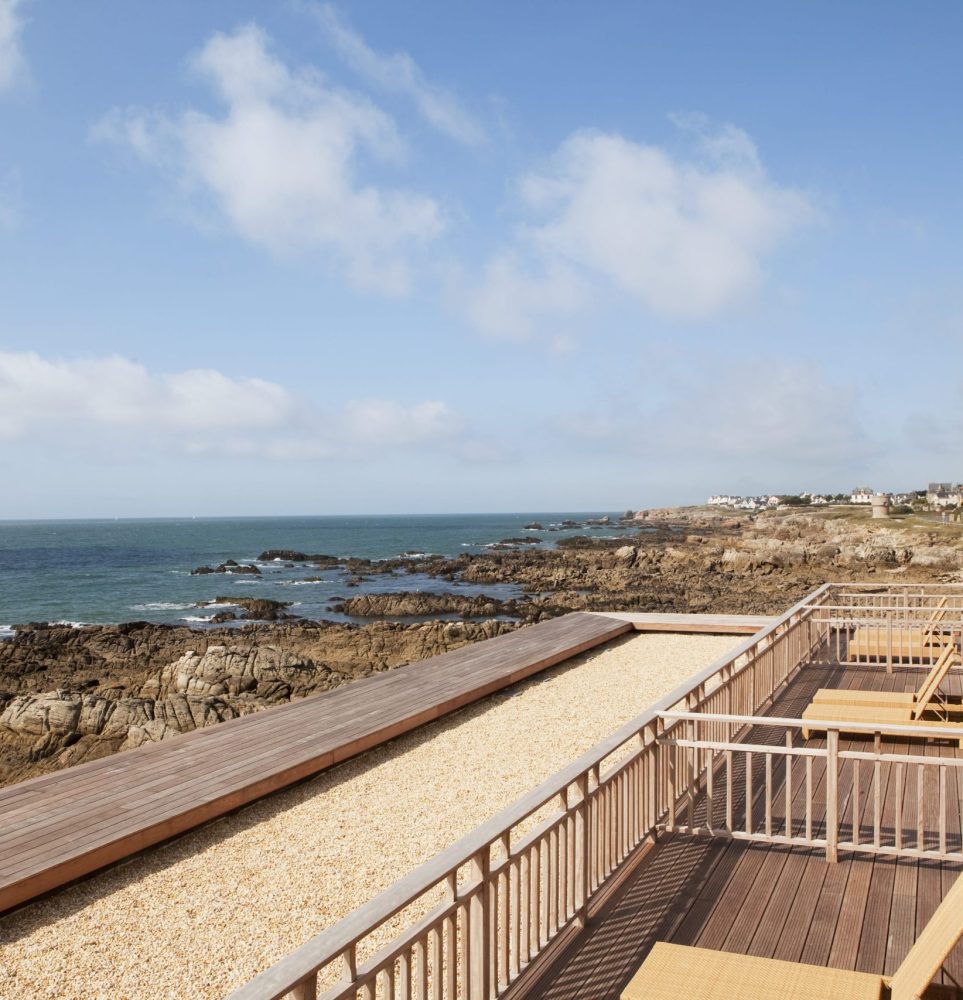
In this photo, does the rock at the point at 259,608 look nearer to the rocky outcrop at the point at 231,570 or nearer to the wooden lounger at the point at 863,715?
the rocky outcrop at the point at 231,570

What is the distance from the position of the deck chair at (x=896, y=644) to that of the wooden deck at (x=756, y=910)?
228 inches

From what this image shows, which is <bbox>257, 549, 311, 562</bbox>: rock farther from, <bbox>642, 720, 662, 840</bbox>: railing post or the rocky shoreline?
<bbox>642, 720, 662, 840</bbox>: railing post

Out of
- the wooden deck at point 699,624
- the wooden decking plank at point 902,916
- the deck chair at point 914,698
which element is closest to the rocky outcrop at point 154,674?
the wooden deck at point 699,624

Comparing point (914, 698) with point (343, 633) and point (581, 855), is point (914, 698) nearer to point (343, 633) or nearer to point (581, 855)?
point (581, 855)

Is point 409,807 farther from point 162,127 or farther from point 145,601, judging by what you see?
point 145,601

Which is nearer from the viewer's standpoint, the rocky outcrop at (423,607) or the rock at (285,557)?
the rocky outcrop at (423,607)

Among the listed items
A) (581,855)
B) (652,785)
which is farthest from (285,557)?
(581,855)

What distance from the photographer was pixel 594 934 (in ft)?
12.3

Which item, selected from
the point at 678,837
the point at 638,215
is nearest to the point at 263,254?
the point at 638,215

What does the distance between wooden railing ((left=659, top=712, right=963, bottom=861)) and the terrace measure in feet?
0.06

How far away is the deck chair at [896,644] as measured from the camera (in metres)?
10.4

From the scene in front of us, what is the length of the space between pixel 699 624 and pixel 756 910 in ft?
34.6

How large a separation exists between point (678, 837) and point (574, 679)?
6.03m

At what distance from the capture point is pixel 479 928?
289cm
